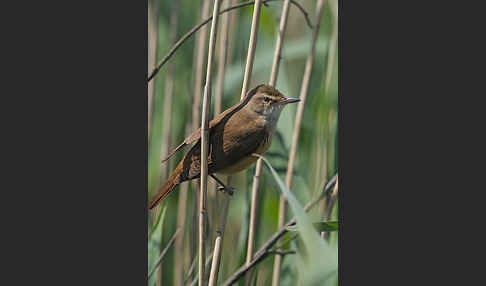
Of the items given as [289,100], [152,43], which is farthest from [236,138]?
[152,43]

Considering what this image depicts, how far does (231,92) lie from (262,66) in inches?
6.5

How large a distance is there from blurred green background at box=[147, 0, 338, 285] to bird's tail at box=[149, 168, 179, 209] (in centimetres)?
A: 3

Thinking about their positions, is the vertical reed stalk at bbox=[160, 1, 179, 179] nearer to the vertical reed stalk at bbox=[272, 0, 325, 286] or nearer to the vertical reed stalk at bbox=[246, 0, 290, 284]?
the vertical reed stalk at bbox=[246, 0, 290, 284]

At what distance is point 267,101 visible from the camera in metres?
2.66

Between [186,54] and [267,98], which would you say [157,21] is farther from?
[267,98]

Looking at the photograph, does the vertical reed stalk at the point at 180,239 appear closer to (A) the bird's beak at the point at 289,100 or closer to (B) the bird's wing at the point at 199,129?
(B) the bird's wing at the point at 199,129

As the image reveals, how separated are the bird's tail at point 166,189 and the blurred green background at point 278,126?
1.2 inches

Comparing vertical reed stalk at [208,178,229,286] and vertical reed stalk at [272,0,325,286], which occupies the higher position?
vertical reed stalk at [272,0,325,286]

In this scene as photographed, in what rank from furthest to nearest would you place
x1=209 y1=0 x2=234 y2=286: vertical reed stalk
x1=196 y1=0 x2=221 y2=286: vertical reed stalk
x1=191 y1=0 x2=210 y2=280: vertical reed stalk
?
1. x1=191 y1=0 x2=210 y2=280: vertical reed stalk
2. x1=209 y1=0 x2=234 y2=286: vertical reed stalk
3. x1=196 y1=0 x2=221 y2=286: vertical reed stalk

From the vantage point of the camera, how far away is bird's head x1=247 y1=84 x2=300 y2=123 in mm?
2621

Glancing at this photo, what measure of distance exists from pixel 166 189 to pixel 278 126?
0.53 m

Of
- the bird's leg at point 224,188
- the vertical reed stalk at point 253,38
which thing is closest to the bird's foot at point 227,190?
the bird's leg at point 224,188

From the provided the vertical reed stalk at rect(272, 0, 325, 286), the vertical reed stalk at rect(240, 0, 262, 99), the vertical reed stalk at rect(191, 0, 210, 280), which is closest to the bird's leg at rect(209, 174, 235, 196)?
the vertical reed stalk at rect(191, 0, 210, 280)

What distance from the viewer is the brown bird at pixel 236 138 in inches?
104
